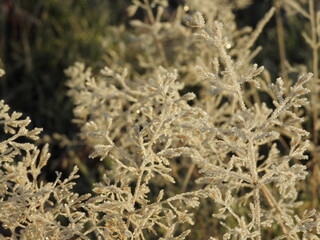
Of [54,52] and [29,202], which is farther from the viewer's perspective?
[54,52]

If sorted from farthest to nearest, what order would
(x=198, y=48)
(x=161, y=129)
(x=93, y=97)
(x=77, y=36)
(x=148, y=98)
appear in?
(x=77, y=36), (x=198, y=48), (x=93, y=97), (x=148, y=98), (x=161, y=129)

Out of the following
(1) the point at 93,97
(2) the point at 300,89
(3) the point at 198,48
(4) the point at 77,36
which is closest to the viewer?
(2) the point at 300,89

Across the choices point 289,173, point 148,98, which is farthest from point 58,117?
point 289,173

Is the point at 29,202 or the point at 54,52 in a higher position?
the point at 54,52

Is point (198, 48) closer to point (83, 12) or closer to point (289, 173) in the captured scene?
point (289, 173)

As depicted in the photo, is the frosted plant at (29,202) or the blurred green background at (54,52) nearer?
the frosted plant at (29,202)

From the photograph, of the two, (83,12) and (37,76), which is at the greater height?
(83,12)

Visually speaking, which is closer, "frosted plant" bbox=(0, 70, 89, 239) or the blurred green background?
"frosted plant" bbox=(0, 70, 89, 239)

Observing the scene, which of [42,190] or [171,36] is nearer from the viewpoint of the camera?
[42,190]

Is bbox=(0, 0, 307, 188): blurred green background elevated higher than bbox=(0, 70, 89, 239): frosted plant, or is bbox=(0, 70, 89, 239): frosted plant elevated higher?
bbox=(0, 0, 307, 188): blurred green background

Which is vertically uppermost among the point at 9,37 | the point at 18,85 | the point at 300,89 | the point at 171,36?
the point at 9,37

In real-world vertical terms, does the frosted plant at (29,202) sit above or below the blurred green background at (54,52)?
below
